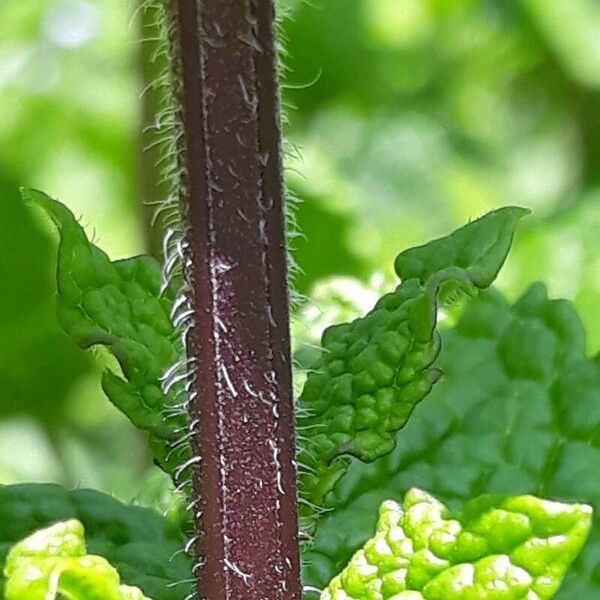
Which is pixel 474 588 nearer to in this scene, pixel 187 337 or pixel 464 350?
pixel 187 337

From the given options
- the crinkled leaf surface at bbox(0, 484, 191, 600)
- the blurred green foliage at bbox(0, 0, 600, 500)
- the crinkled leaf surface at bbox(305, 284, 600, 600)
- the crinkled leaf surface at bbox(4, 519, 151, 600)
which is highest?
the blurred green foliage at bbox(0, 0, 600, 500)

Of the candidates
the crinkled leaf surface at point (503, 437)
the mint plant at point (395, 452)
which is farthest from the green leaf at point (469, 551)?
the crinkled leaf surface at point (503, 437)

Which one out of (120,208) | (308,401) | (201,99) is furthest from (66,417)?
(201,99)

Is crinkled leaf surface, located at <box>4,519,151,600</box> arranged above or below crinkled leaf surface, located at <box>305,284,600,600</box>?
below

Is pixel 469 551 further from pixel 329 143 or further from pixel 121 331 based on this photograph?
pixel 329 143

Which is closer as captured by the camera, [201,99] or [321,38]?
[201,99]

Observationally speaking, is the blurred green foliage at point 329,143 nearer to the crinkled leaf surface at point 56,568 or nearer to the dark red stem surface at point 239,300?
the dark red stem surface at point 239,300

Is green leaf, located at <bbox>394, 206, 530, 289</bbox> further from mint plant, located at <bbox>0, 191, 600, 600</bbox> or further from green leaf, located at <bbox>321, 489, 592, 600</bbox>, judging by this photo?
green leaf, located at <bbox>321, 489, 592, 600</bbox>

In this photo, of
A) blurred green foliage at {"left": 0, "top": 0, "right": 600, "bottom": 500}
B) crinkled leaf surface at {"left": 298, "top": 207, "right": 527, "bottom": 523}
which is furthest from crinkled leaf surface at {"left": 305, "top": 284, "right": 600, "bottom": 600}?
blurred green foliage at {"left": 0, "top": 0, "right": 600, "bottom": 500}
